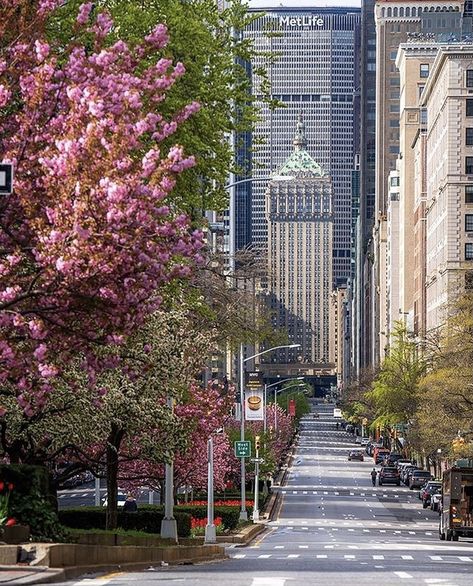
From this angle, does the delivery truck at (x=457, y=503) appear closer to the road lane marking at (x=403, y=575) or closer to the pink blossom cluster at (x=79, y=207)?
the road lane marking at (x=403, y=575)

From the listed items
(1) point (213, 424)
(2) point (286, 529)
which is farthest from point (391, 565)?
(2) point (286, 529)

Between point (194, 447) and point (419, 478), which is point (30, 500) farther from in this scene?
point (419, 478)

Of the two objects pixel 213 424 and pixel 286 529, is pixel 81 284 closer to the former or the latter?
pixel 213 424

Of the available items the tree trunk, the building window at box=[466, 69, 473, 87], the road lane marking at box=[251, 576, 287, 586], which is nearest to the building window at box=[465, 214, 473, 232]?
the building window at box=[466, 69, 473, 87]

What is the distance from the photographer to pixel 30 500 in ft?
82.3

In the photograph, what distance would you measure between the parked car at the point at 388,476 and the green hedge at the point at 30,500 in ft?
331

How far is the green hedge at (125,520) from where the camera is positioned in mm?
47281

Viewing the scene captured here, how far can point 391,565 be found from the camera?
3428 centimetres

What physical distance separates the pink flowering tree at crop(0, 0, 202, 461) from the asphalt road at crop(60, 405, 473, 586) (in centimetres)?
355

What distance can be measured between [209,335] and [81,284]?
2243cm

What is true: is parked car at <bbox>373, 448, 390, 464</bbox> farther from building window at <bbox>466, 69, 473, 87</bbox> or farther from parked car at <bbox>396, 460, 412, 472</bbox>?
building window at <bbox>466, 69, 473, 87</bbox>

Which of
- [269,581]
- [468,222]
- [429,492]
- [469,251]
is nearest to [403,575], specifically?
[269,581]

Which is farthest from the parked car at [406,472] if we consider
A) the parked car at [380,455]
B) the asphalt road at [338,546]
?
the parked car at [380,455]

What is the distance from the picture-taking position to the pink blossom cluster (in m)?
18.4
